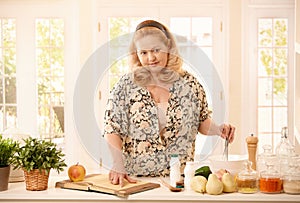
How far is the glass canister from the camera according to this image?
2.34 metres

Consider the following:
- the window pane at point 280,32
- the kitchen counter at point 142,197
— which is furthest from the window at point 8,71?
the kitchen counter at point 142,197

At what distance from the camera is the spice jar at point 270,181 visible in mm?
2352

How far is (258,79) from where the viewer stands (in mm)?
5504

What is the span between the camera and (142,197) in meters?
2.35

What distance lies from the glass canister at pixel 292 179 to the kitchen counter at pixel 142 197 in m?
0.02

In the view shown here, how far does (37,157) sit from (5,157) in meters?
0.15

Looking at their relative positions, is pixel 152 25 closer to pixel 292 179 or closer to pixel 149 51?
pixel 149 51

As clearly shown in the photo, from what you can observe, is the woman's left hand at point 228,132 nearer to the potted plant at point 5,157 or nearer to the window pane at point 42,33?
the potted plant at point 5,157

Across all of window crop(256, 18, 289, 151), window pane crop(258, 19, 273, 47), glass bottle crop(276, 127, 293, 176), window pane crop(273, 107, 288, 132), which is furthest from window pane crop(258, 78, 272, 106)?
glass bottle crop(276, 127, 293, 176)

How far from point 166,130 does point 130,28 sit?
9.97 ft

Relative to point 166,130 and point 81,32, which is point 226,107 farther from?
point 166,130

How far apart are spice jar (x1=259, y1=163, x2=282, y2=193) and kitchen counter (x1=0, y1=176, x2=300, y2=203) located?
3cm

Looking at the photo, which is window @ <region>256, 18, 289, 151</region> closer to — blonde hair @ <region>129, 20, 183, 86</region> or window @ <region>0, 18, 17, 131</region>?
window @ <region>0, 18, 17, 131</region>

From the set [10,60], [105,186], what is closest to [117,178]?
[105,186]
